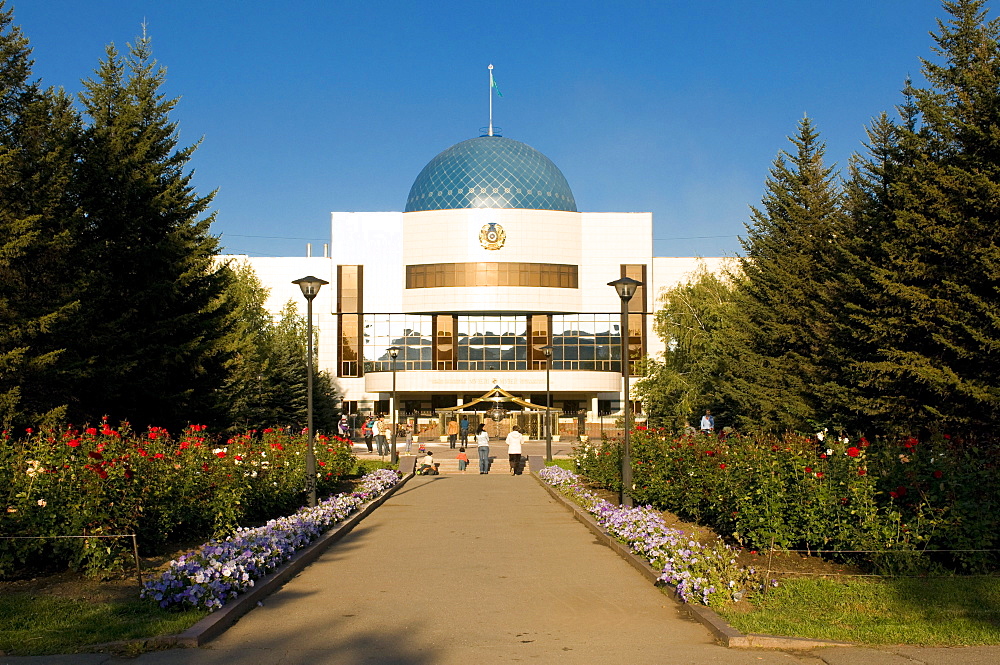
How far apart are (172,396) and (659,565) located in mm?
20407

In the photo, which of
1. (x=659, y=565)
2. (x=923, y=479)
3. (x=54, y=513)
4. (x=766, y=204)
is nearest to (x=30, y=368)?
(x=54, y=513)

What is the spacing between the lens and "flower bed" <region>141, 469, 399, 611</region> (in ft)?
24.4

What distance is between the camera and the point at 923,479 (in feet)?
30.8

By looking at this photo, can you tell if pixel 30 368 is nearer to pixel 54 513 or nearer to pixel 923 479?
pixel 54 513

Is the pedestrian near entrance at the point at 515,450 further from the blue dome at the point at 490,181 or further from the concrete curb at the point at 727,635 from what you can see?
the blue dome at the point at 490,181

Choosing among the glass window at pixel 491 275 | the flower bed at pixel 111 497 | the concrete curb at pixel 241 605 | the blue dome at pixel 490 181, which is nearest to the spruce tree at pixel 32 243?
the flower bed at pixel 111 497

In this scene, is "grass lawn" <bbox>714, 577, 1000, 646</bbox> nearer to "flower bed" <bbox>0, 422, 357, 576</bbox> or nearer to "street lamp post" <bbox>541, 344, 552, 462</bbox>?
"flower bed" <bbox>0, 422, 357, 576</bbox>

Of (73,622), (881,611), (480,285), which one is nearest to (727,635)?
(881,611)

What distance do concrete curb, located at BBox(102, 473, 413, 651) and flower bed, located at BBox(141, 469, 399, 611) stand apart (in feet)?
0.30

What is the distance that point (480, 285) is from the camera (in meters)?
63.1

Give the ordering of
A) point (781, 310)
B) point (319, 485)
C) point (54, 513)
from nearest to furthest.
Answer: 1. point (54, 513)
2. point (319, 485)
3. point (781, 310)

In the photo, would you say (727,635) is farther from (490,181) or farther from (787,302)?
(490,181)

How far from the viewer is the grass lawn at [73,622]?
6.46 meters

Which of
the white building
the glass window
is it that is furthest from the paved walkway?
the white building
